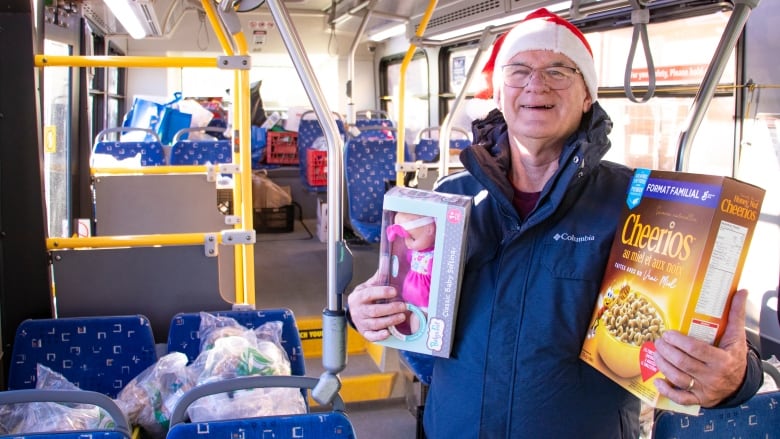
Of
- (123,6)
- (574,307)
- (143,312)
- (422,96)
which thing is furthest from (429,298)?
(422,96)


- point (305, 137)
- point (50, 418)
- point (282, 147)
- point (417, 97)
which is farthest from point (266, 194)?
point (50, 418)

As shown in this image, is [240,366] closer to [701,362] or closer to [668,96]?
[701,362]

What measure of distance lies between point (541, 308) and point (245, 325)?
4.91 feet

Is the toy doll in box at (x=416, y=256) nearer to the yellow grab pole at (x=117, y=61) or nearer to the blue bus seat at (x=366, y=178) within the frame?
the yellow grab pole at (x=117, y=61)

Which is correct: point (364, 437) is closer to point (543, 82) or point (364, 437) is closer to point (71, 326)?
point (71, 326)

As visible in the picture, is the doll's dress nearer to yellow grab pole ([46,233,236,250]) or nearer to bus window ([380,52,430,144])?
yellow grab pole ([46,233,236,250])

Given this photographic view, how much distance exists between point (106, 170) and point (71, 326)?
1.84m

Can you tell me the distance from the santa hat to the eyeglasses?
0.02m

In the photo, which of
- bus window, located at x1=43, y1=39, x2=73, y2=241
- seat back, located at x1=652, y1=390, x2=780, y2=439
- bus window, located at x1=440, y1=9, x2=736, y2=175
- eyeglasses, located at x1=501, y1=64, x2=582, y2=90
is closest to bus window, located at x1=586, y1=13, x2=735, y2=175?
bus window, located at x1=440, y1=9, x2=736, y2=175

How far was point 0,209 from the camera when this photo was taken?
250cm

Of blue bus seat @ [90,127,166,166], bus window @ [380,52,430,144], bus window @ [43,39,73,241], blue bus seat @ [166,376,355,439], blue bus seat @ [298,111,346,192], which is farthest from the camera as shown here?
bus window @ [380,52,430,144]

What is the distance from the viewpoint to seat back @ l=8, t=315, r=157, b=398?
2400 mm

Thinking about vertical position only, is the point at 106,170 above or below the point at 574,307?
above

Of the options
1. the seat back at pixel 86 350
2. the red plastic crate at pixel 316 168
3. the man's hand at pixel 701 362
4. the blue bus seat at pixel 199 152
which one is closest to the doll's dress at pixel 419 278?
the man's hand at pixel 701 362
